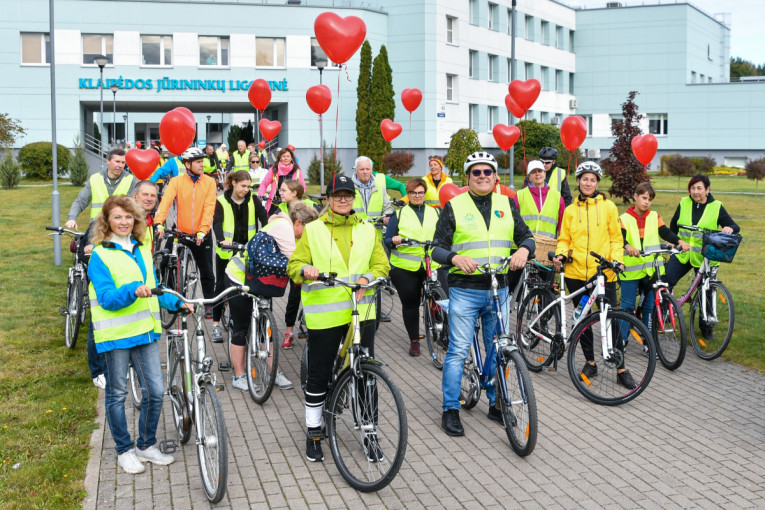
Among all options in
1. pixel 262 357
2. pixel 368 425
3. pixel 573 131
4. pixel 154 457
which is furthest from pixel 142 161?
pixel 573 131

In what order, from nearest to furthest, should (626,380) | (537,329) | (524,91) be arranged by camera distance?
(626,380)
(537,329)
(524,91)

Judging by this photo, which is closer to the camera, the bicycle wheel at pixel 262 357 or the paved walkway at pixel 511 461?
the paved walkway at pixel 511 461

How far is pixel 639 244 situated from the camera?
900 cm

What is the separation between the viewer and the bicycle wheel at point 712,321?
9055 millimetres

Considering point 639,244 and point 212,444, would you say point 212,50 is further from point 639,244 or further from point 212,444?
point 212,444

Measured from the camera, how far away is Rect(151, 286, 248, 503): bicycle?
517 centimetres

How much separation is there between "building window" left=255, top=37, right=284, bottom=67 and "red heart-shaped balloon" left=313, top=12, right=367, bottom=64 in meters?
40.1

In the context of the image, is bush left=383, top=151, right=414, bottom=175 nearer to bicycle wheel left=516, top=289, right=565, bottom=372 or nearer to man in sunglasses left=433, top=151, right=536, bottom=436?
bicycle wheel left=516, top=289, right=565, bottom=372

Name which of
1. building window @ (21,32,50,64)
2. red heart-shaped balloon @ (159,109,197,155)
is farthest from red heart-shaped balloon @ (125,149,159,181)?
building window @ (21,32,50,64)

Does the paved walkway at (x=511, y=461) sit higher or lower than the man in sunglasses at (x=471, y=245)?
lower

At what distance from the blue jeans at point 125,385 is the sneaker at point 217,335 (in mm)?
3545

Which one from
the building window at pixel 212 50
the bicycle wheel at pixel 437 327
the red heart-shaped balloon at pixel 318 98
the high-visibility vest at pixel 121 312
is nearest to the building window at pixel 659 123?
the building window at pixel 212 50

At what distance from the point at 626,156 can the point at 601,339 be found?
71.1 feet

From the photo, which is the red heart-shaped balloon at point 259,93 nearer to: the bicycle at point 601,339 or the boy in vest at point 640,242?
the boy in vest at point 640,242
